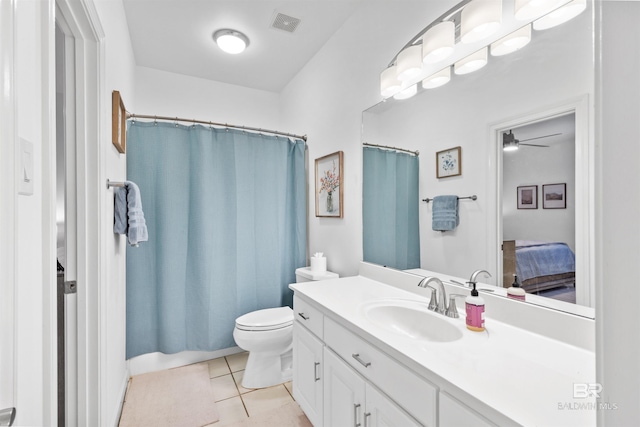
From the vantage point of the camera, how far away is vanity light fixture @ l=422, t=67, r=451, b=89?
141 centimetres

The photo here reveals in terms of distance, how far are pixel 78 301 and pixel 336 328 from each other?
1092mm

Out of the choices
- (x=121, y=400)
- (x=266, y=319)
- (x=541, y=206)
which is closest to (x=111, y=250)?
(x=121, y=400)

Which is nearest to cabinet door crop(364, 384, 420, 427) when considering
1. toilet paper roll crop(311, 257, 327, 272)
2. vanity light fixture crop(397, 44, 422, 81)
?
toilet paper roll crop(311, 257, 327, 272)

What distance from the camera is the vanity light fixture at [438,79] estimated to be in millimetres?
Result: 1411

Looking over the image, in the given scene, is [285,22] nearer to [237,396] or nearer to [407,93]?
[407,93]

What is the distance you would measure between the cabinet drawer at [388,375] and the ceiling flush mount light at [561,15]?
4.11ft

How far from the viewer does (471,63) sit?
4.28ft

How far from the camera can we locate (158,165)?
7.16 ft

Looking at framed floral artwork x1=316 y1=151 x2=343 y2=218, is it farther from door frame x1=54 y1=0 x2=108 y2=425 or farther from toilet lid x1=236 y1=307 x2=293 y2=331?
door frame x1=54 y1=0 x2=108 y2=425

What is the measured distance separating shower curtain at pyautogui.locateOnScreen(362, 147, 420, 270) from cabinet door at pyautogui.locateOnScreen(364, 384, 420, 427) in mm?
754
